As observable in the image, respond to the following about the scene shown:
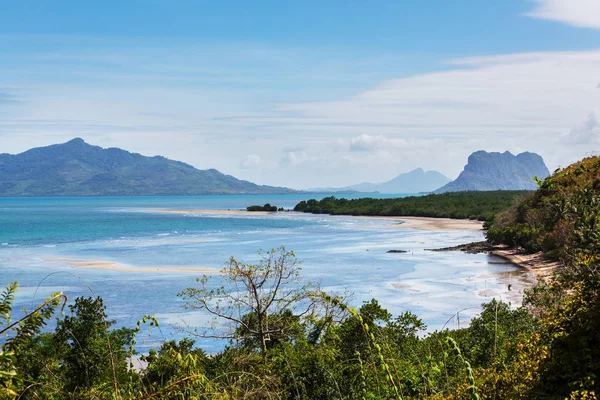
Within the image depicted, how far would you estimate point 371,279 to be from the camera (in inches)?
1580

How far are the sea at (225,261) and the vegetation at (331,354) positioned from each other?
1561 millimetres

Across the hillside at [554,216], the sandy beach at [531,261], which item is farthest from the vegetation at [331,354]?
the hillside at [554,216]

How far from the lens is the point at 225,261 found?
170ft

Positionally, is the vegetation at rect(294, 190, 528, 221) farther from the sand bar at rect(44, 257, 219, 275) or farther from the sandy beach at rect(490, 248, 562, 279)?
the sand bar at rect(44, 257, 219, 275)

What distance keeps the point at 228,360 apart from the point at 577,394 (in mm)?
10811

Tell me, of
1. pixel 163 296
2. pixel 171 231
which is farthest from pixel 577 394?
pixel 171 231

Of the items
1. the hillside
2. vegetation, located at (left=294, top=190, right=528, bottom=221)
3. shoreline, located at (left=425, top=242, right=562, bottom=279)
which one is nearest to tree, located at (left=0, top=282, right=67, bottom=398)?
shoreline, located at (left=425, top=242, right=562, bottom=279)

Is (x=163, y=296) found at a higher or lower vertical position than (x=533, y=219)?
lower

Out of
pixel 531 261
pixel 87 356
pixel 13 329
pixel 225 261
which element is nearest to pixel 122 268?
pixel 225 261

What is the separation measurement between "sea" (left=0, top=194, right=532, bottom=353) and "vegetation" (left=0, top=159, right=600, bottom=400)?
1.56m

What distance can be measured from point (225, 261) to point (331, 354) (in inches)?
1564

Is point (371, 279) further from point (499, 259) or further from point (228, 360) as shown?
point (228, 360)

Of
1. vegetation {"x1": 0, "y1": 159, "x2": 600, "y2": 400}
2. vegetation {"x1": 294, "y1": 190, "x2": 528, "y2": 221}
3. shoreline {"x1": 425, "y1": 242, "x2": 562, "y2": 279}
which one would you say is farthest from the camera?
vegetation {"x1": 294, "y1": 190, "x2": 528, "y2": 221}

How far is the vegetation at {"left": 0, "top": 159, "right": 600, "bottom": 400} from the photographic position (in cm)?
466
